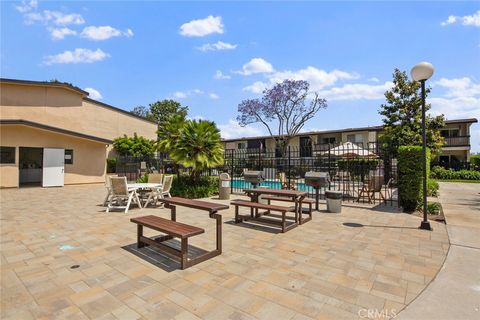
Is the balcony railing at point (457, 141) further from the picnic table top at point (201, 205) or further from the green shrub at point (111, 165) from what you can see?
the green shrub at point (111, 165)

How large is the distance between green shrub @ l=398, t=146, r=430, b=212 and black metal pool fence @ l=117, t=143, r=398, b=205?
2.03 m

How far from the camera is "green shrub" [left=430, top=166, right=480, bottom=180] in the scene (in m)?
20.4

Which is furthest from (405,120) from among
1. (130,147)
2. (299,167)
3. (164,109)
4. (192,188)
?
(164,109)

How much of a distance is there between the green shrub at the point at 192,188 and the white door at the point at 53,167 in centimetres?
926

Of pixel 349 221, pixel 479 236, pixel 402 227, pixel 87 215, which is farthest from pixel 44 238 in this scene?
pixel 479 236

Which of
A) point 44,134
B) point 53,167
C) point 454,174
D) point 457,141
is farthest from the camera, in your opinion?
point 457,141

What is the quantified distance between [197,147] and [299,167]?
10.6m

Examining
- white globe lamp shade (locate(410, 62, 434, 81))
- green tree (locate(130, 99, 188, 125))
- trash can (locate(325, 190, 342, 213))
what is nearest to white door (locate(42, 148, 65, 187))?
trash can (locate(325, 190, 342, 213))

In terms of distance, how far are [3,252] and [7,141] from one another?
13152 millimetres

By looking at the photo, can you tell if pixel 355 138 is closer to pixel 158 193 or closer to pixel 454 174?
pixel 454 174

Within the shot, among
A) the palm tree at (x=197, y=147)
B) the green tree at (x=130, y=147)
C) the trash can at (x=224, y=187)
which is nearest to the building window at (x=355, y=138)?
the green tree at (x=130, y=147)
